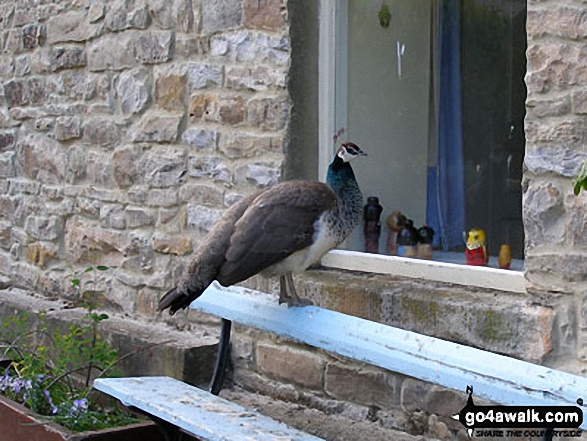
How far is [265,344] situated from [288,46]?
144 cm

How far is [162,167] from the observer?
5168mm

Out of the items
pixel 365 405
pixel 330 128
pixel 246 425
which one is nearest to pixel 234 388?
pixel 365 405

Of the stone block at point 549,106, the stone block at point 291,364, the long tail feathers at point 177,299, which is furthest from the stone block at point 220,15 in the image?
the long tail feathers at point 177,299

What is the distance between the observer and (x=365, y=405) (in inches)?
169

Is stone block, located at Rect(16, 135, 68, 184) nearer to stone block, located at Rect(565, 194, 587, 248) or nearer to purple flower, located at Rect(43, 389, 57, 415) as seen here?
purple flower, located at Rect(43, 389, 57, 415)

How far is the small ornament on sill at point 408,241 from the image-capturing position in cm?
446

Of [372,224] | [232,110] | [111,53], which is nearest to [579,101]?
[372,224]

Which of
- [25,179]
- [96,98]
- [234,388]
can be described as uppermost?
[96,98]

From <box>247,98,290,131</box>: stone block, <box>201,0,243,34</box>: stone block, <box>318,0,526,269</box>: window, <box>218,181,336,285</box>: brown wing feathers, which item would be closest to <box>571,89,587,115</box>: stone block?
<box>318,0,526,269</box>: window

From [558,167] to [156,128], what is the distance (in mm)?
2421

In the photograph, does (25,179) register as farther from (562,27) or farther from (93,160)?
(562,27)

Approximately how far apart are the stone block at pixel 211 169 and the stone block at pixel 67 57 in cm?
122

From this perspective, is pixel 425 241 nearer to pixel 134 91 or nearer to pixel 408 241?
pixel 408 241

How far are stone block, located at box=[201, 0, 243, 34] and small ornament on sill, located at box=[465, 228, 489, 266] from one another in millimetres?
1546
